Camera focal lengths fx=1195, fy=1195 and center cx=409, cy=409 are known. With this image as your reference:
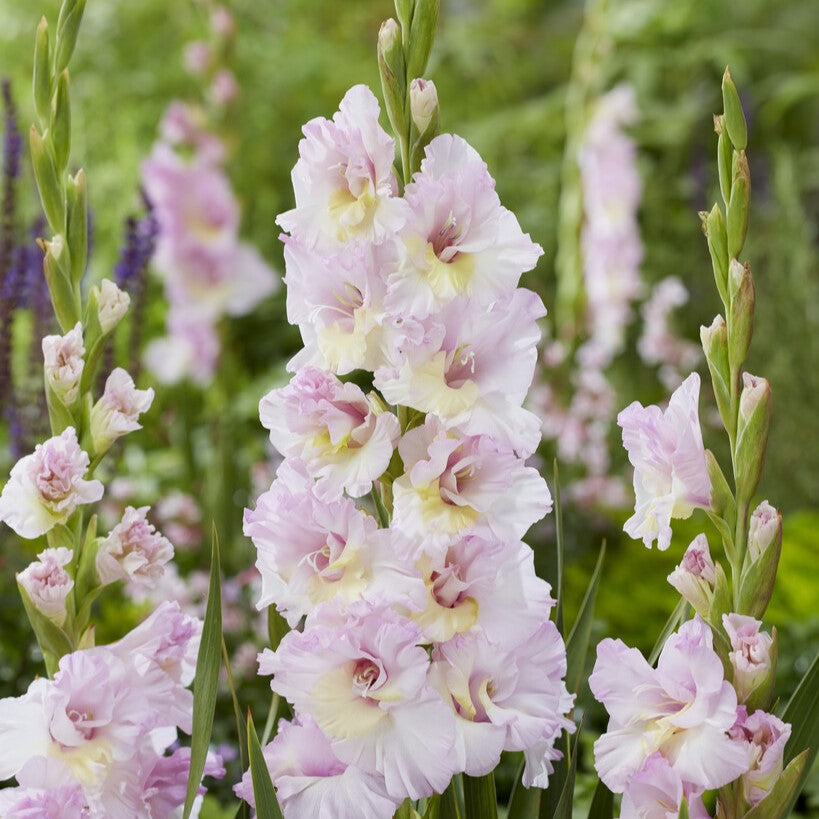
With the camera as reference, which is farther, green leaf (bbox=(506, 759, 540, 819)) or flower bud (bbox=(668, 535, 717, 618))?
green leaf (bbox=(506, 759, 540, 819))

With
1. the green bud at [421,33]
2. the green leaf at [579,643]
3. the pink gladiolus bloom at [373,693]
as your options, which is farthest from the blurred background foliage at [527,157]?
the green bud at [421,33]

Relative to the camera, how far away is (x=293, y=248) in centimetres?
70

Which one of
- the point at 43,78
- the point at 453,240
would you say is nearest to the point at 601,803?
the point at 453,240

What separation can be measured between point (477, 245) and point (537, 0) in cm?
533

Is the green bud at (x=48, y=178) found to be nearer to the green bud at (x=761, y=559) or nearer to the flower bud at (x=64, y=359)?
the flower bud at (x=64, y=359)

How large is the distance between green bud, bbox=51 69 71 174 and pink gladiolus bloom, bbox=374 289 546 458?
0.25m

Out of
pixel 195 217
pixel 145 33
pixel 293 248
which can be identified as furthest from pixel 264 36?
pixel 293 248

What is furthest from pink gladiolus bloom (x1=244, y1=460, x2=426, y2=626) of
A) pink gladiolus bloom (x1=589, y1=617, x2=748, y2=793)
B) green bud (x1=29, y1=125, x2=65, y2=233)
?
green bud (x1=29, y1=125, x2=65, y2=233)

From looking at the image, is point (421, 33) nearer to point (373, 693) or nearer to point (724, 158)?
point (724, 158)

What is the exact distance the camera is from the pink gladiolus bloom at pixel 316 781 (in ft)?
2.15

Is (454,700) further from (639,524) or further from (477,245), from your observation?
(477,245)

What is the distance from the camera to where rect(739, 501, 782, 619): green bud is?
639 millimetres

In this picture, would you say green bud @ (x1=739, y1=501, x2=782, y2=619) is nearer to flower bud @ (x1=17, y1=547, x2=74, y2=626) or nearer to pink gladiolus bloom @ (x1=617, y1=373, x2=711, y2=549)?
pink gladiolus bloom @ (x1=617, y1=373, x2=711, y2=549)

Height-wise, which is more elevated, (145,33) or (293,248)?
(145,33)
